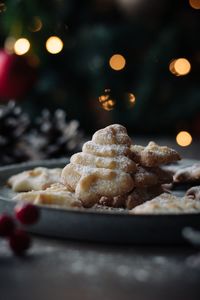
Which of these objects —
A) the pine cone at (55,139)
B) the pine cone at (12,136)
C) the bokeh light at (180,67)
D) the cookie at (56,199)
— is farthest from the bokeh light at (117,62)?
the cookie at (56,199)

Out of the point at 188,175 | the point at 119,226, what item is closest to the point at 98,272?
the point at 119,226

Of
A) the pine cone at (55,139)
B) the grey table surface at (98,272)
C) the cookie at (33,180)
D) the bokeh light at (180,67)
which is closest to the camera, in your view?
the grey table surface at (98,272)

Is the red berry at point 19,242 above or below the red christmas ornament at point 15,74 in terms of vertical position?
below

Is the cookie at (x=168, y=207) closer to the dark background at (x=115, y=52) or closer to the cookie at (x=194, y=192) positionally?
the cookie at (x=194, y=192)

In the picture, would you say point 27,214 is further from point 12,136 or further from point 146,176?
point 12,136

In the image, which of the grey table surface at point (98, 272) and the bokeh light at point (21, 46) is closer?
the grey table surface at point (98, 272)

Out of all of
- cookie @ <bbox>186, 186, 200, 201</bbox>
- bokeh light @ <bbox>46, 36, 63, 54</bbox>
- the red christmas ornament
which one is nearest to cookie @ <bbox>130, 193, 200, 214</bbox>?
cookie @ <bbox>186, 186, 200, 201</bbox>
